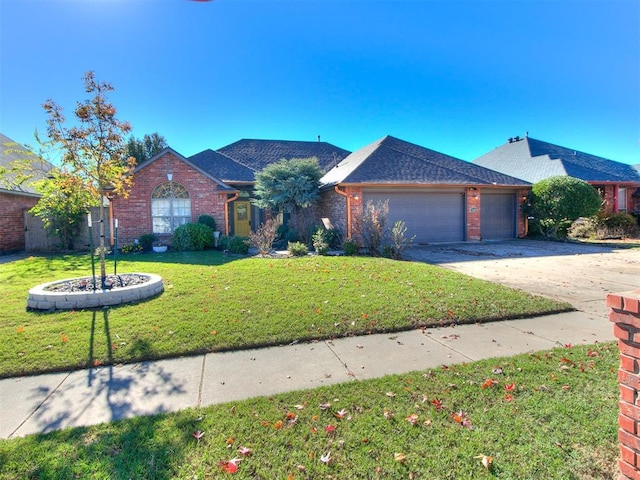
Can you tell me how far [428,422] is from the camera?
272cm

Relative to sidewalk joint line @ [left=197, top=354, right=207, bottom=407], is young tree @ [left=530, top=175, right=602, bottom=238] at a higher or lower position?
higher

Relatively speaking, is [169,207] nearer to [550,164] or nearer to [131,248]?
[131,248]

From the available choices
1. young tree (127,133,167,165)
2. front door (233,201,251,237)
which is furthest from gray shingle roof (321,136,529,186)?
young tree (127,133,167,165)

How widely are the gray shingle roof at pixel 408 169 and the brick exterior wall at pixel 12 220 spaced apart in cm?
1363

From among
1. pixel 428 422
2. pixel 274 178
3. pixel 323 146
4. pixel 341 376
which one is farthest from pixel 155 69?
pixel 323 146

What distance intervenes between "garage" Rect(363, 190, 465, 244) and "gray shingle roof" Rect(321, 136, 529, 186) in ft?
2.12

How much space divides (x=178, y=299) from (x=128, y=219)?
33.3 ft

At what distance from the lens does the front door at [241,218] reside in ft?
59.2

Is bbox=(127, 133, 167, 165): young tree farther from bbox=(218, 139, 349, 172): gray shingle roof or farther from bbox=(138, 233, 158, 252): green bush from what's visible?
bbox=(138, 233, 158, 252): green bush

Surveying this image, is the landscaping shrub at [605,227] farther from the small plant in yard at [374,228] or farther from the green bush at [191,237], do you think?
the green bush at [191,237]

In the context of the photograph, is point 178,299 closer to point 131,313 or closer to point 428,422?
point 131,313

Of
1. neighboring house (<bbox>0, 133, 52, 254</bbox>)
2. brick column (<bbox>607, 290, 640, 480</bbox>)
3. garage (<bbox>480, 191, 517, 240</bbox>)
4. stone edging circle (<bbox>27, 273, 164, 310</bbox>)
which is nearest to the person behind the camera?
brick column (<bbox>607, 290, 640, 480</bbox>)

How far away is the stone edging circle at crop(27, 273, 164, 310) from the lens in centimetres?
569

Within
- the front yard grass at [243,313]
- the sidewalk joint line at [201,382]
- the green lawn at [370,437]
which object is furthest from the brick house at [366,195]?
the green lawn at [370,437]
